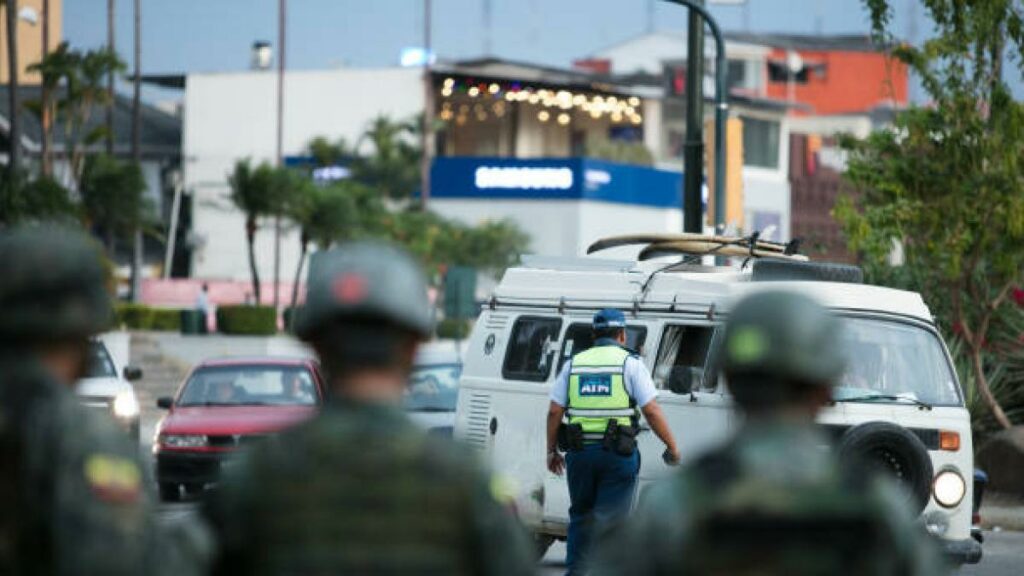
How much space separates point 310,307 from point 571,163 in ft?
235

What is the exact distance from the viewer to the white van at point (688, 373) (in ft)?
45.7

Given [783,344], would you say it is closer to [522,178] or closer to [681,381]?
[681,381]

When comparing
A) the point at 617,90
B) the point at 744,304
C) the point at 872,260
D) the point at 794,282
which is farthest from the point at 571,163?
the point at 744,304

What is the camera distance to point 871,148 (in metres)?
24.3

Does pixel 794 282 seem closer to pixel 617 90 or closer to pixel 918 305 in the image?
pixel 918 305

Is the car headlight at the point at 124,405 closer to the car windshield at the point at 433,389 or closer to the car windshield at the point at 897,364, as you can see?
the car windshield at the point at 433,389

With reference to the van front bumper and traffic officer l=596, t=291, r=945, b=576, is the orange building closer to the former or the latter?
→ the van front bumper

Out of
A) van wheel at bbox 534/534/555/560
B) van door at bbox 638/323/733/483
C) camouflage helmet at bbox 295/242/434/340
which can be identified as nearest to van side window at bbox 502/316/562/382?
van wheel at bbox 534/534/555/560

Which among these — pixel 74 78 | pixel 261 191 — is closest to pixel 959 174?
pixel 74 78

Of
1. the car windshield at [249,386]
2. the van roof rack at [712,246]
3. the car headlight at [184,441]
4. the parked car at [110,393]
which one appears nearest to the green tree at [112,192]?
the parked car at [110,393]

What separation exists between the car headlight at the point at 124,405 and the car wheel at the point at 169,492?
96 cm

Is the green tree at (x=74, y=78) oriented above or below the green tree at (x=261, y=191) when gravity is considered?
above

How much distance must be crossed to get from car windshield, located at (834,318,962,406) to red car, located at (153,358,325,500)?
25.1 ft

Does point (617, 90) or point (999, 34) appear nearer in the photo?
point (999, 34)
